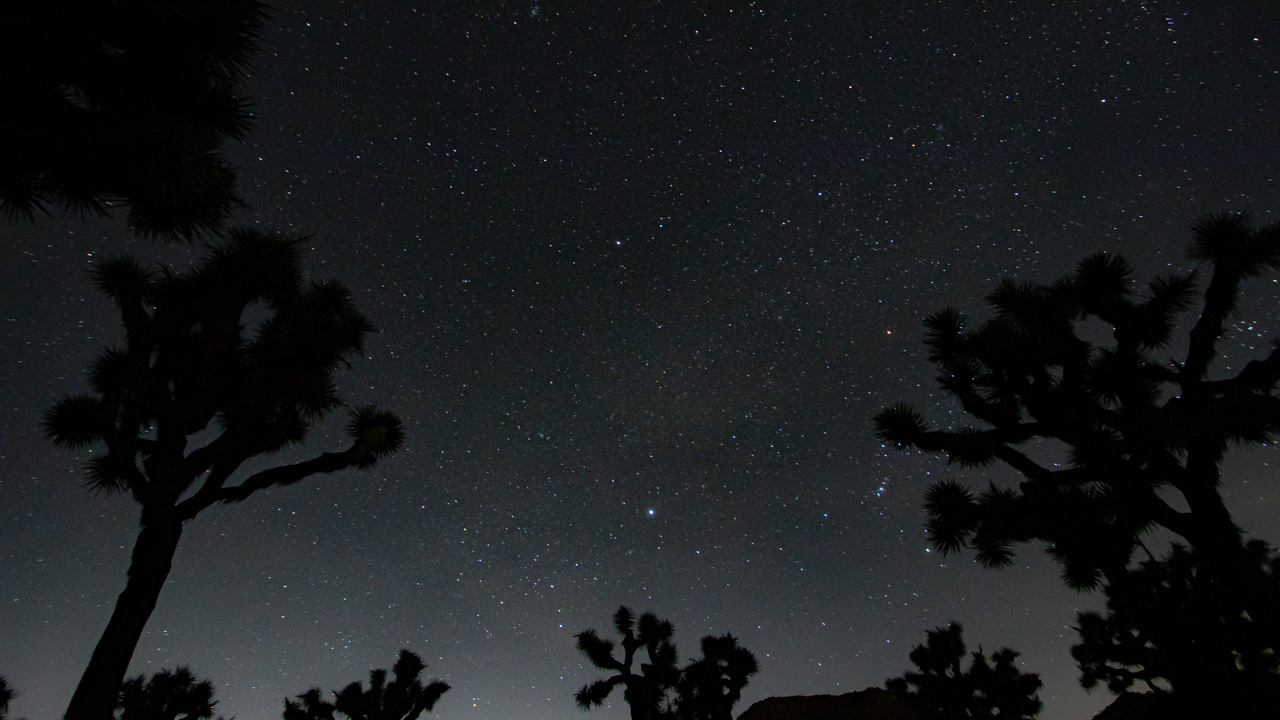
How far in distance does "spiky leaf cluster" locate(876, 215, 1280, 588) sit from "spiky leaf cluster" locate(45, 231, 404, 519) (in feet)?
25.5

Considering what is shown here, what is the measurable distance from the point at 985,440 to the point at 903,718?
25.6 metres

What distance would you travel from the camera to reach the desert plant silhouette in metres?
5.34

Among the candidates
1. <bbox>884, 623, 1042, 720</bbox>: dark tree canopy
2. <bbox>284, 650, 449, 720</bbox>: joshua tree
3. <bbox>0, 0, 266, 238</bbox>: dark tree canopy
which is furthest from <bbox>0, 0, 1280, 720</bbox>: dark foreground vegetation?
<bbox>284, 650, 449, 720</bbox>: joshua tree

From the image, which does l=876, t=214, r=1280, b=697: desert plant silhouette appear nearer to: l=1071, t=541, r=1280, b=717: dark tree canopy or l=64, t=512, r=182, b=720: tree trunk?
l=1071, t=541, r=1280, b=717: dark tree canopy

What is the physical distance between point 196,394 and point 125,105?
13.6ft

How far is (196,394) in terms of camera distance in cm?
647

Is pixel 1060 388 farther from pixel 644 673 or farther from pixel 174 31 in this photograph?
pixel 644 673

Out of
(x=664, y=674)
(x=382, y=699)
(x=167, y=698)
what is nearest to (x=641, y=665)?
(x=664, y=674)

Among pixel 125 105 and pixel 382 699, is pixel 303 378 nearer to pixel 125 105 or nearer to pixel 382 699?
pixel 125 105

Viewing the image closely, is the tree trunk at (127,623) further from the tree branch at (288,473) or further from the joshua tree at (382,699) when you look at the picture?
the joshua tree at (382,699)

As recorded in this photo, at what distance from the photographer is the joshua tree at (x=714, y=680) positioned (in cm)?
1274

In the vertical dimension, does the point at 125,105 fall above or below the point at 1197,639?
above

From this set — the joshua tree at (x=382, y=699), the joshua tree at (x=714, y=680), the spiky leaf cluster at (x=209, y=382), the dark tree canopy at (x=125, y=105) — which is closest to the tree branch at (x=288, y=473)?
the spiky leaf cluster at (x=209, y=382)

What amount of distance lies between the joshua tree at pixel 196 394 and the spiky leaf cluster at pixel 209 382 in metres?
0.01
